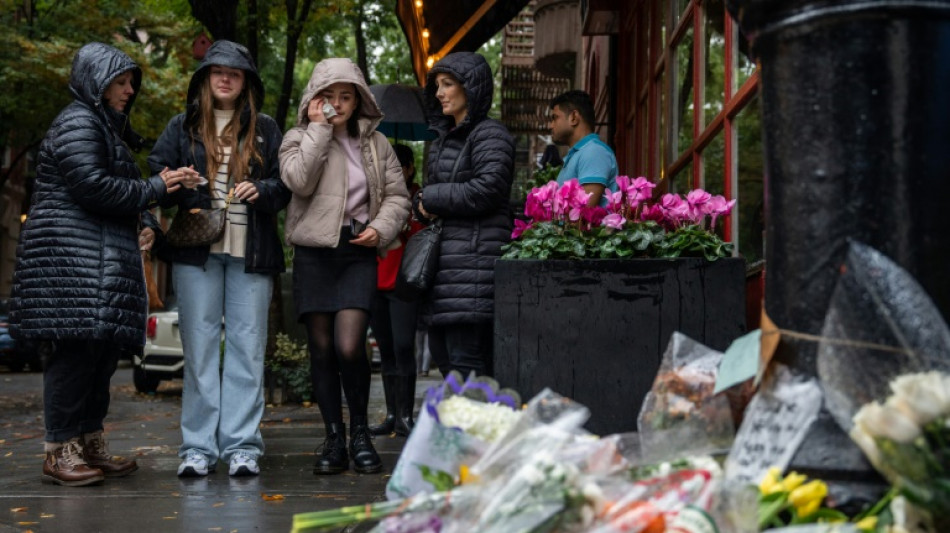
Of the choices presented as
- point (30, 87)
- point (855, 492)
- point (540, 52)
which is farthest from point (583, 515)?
point (30, 87)

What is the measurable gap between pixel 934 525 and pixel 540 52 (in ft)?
57.4

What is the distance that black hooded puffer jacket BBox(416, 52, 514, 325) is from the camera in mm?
5289

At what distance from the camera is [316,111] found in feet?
18.6

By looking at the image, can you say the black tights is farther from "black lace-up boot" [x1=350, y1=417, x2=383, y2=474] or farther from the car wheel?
the car wheel

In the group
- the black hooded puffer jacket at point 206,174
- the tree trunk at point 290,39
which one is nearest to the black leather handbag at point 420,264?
the black hooded puffer jacket at point 206,174

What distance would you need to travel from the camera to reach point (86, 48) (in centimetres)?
571

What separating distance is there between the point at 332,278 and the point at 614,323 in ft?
5.89

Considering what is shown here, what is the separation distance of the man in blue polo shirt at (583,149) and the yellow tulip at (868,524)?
11.7ft

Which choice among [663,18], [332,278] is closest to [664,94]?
[663,18]

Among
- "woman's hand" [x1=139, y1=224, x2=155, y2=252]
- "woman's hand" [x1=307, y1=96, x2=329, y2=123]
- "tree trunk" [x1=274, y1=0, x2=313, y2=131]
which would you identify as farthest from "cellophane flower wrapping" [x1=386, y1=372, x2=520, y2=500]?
"tree trunk" [x1=274, y1=0, x2=313, y2=131]

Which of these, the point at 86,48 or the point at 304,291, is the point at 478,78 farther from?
the point at 86,48

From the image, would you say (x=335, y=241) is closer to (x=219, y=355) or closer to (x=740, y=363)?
(x=219, y=355)

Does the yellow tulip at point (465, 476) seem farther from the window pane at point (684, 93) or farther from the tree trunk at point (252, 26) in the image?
the tree trunk at point (252, 26)

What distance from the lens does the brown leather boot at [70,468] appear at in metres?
5.40
